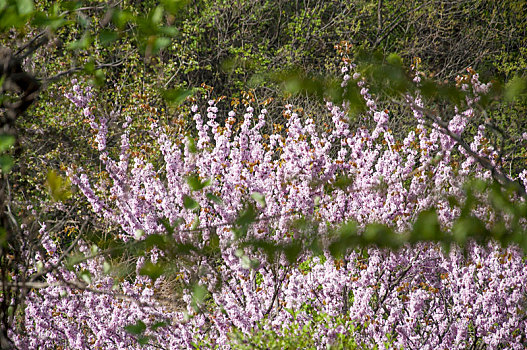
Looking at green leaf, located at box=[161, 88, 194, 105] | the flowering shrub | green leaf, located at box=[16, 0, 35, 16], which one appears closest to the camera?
green leaf, located at box=[16, 0, 35, 16]

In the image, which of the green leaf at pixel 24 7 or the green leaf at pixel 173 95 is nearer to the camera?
the green leaf at pixel 24 7

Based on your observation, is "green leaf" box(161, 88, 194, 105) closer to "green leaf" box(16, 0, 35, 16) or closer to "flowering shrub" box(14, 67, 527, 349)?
"green leaf" box(16, 0, 35, 16)

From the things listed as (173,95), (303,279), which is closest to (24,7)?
(173,95)

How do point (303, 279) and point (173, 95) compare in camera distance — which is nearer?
point (173, 95)

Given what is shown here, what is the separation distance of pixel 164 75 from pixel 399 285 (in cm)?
668

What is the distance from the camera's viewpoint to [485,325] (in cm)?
477

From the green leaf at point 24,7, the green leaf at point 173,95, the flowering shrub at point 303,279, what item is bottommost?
the green leaf at point 173,95

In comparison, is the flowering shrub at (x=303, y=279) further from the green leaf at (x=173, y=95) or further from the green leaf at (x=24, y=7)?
the green leaf at (x=24, y=7)

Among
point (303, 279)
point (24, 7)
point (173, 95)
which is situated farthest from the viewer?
point (303, 279)

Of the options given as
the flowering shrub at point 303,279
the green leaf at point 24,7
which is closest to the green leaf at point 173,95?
the green leaf at point 24,7

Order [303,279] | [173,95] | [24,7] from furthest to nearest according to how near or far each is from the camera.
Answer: [303,279], [173,95], [24,7]

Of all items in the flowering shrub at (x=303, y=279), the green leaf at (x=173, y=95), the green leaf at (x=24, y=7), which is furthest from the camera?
the flowering shrub at (x=303, y=279)

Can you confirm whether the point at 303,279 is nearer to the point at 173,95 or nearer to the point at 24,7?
the point at 173,95

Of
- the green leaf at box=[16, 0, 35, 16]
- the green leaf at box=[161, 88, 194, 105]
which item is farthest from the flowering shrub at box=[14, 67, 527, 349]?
the green leaf at box=[16, 0, 35, 16]
